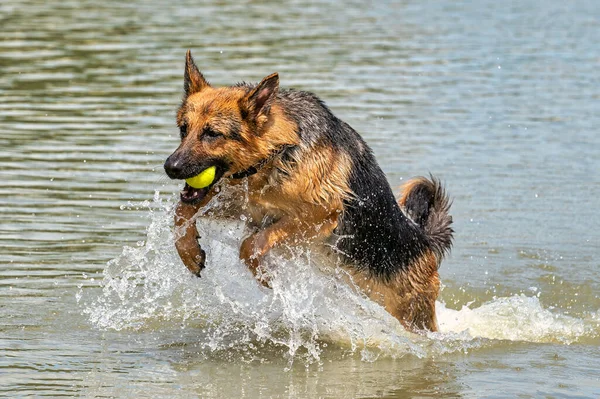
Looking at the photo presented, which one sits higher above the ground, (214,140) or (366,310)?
(214,140)

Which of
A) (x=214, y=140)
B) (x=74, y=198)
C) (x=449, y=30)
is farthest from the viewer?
(x=449, y=30)

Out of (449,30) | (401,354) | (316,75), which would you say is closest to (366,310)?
(401,354)

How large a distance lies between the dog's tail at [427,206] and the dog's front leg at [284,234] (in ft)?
3.73

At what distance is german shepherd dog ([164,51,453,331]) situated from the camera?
682cm

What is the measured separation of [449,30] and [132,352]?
17.0 meters

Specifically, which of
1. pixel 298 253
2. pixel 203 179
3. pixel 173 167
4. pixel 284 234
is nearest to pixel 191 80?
pixel 203 179

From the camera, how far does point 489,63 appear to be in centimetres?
1959

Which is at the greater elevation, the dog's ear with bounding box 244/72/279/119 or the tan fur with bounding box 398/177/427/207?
the dog's ear with bounding box 244/72/279/119

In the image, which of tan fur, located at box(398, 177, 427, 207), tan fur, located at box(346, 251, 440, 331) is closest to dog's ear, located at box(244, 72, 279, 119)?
tan fur, located at box(346, 251, 440, 331)

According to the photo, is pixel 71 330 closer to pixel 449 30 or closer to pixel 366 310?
pixel 366 310

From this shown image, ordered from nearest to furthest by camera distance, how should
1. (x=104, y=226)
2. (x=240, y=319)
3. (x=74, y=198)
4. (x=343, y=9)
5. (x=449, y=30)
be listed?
(x=240, y=319)
(x=104, y=226)
(x=74, y=198)
(x=449, y=30)
(x=343, y=9)

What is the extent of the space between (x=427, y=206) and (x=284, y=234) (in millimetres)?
1551

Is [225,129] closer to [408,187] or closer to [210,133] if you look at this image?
[210,133]

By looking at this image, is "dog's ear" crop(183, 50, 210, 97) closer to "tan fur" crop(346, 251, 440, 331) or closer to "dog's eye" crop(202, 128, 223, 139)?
"dog's eye" crop(202, 128, 223, 139)
